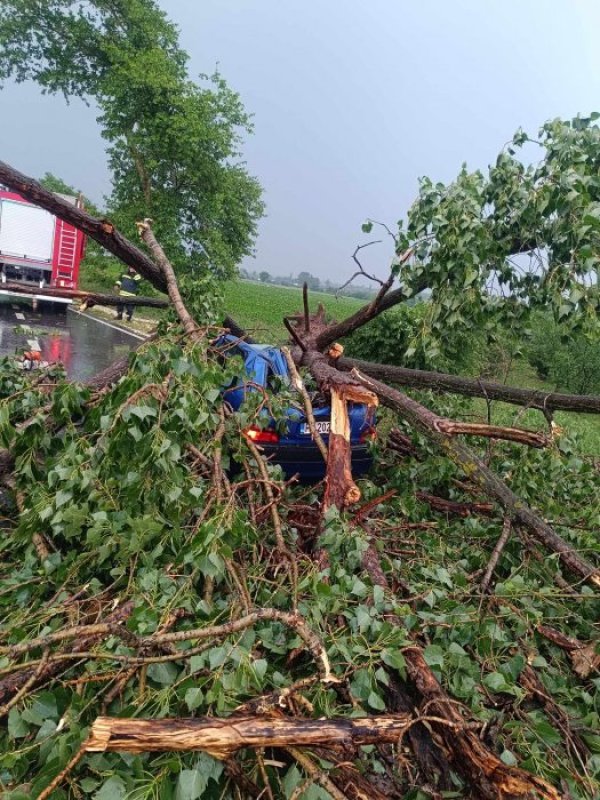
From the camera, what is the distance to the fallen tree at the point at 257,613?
4.83 ft

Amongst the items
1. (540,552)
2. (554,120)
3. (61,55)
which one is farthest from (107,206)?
(540,552)

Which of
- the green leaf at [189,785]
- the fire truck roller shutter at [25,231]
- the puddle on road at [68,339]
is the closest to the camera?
the green leaf at [189,785]

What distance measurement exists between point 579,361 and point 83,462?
17.1 meters

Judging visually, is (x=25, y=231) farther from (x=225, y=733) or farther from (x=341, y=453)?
(x=225, y=733)

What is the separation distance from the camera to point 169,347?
2945 millimetres

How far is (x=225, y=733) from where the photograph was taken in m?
1.36

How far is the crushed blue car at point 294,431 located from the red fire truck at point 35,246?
11199mm

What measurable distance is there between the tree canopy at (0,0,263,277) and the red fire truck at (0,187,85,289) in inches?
66.9

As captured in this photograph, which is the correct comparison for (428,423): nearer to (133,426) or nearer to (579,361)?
(133,426)

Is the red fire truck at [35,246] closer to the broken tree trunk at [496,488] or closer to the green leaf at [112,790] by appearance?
the broken tree trunk at [496,488]

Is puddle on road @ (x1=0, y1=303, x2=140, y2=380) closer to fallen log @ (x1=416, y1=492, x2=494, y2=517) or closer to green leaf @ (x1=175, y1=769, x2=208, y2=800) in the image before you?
fallen log @ (x1=416, y1=492, x2=494, y2=517)

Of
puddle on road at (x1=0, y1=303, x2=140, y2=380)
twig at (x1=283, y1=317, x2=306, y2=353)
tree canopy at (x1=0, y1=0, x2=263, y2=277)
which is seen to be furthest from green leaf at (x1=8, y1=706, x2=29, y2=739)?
tree canopy at (x1=0, y1=0, x2=263, y2=277)

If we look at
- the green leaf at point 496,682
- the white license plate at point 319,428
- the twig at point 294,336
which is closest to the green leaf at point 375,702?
the green leaf at point 496,682

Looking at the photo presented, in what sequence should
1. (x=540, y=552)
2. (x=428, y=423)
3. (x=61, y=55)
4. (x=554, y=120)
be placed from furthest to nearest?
A: 1. (x=61, y=55)
2. (x=554, y=120)
3. (x=428, y=423)
4. (x=540, y=552)
